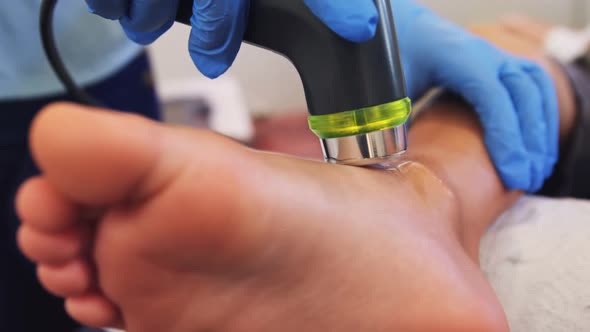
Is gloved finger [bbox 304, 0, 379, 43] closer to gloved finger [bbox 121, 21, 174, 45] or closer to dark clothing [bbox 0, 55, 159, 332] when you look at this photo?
gloved finger [bbox 121, 21, 174, 45]

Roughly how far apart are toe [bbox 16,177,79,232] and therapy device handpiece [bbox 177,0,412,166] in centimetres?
20

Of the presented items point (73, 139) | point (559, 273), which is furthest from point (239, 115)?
point (73, 139)

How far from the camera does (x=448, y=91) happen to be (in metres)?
0.70

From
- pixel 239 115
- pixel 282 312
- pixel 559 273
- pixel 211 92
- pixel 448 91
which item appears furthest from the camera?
pixel 211 92

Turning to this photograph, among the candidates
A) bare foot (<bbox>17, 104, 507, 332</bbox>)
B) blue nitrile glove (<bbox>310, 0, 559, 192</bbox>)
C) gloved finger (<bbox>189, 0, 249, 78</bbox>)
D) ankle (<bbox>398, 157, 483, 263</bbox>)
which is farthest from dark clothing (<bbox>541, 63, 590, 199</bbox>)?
gloved finger (<bbox>189, 0, 249, 78</bbox>)

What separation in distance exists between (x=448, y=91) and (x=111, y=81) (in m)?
0.50

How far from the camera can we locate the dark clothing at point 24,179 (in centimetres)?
79

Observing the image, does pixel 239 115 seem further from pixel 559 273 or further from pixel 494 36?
pixel 559 273

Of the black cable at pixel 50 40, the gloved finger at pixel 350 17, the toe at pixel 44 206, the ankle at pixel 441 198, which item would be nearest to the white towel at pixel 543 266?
the ankle at pixel 441 198

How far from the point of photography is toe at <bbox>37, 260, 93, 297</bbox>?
342 mm

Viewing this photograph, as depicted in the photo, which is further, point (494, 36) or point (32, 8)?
point (494, 36)

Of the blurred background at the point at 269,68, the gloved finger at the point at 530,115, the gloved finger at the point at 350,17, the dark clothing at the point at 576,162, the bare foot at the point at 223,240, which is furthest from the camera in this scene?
the blurred background at the point at 269,68

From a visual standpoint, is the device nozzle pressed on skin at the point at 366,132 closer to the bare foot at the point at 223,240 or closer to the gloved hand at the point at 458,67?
the bare foot at the point at 223,240

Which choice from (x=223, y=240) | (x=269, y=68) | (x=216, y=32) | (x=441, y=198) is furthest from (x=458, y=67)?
(x=269, y=68)
